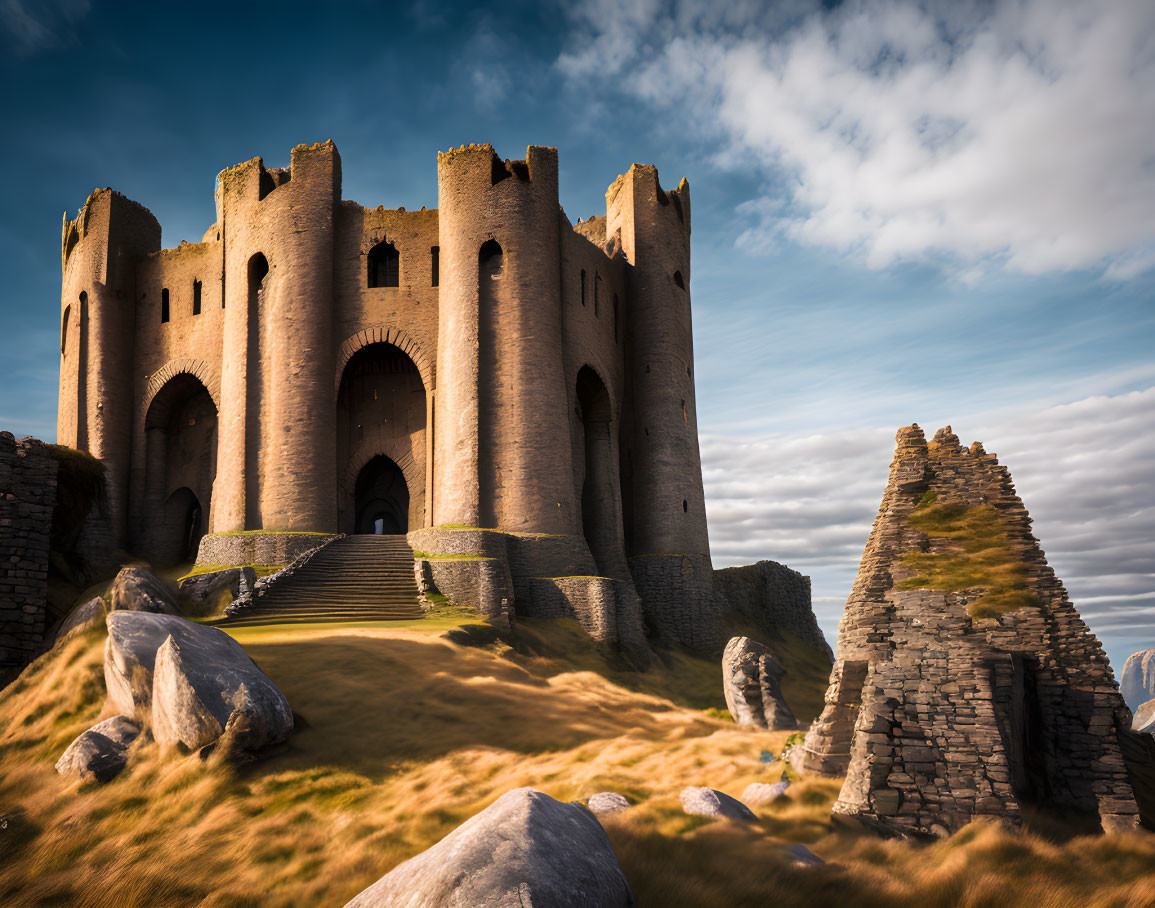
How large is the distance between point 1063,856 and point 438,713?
8.54m

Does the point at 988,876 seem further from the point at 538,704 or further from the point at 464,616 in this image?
Answer: the point at 464,616

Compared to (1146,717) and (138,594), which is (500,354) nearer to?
(138,594)

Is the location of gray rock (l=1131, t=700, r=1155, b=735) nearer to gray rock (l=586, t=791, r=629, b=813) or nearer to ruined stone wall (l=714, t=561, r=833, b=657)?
ruined stone wall (l=714, t=561, r=833, b=657)

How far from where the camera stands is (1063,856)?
756 centimetres

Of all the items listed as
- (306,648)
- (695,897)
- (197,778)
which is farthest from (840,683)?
(306,648)

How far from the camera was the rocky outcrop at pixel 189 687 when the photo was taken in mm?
10016

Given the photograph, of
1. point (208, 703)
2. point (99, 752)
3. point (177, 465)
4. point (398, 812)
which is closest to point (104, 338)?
point (177, 465)

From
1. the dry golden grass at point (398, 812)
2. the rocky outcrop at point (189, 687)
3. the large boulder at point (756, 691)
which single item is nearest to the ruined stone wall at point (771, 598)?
the large boulder at point (756, 691)

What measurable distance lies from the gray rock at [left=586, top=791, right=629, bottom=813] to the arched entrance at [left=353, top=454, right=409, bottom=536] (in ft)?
85.9

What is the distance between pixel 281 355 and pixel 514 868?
2482cm

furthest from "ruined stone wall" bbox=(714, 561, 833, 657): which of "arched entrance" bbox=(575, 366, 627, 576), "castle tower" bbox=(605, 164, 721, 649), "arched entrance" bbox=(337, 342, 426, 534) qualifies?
"arched entrance" bbox=(337, 342, 426, 534)

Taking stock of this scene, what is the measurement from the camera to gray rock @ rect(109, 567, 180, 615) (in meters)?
13.4

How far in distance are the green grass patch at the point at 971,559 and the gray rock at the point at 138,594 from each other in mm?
11427

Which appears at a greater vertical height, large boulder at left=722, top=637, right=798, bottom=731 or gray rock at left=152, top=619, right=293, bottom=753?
gray rock at left=152, top=619, right=293, bottom=753
